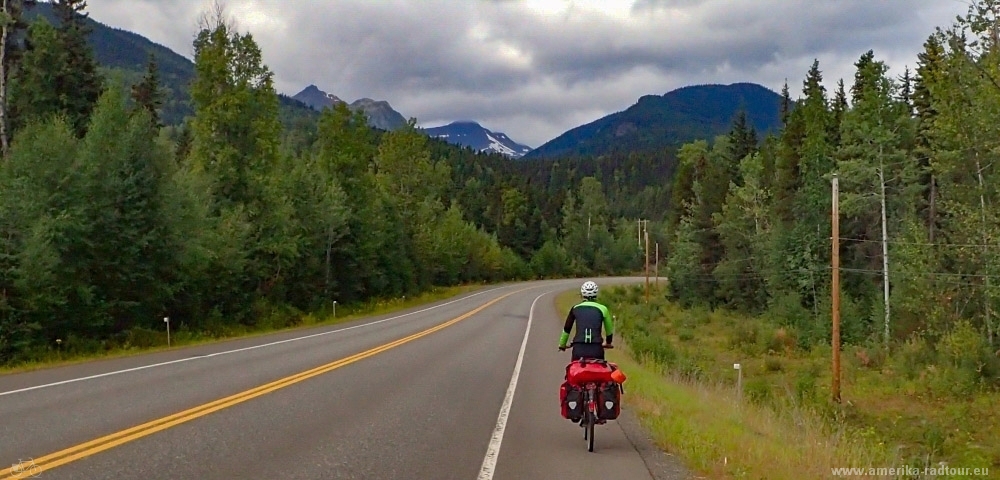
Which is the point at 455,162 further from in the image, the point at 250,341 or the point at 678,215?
the point at 250,341

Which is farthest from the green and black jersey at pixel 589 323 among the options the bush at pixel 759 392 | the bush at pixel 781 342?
the bush at pixel 781 342

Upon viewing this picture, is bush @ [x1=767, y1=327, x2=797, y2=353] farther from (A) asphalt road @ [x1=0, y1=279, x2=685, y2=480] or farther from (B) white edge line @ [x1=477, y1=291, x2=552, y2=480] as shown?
(B) white edge line @ [x1=477, y1=291, x2=552, y2=480]

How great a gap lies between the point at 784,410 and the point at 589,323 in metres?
10.4

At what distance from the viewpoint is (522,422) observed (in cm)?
1132

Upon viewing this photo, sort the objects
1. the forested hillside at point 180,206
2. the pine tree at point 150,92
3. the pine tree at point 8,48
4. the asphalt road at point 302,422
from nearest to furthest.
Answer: the asphalt road at point 302,422
the forested hillside at point 180,206
the pine tree at point 8,48
the pine tree at point 150,92

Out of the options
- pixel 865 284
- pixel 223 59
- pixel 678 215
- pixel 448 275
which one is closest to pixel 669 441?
pixel 223 59

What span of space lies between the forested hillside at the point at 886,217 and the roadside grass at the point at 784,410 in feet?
6.57

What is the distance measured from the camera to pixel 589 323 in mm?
9859

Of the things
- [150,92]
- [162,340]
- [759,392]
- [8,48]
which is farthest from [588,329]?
[150,92]

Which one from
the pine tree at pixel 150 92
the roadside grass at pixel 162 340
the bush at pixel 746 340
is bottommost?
the bush at pixel 746 340

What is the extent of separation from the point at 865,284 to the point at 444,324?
83.0 ft

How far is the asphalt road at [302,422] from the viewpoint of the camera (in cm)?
808

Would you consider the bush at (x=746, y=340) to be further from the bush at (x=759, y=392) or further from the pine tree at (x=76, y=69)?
the pine tree at (x=76, y=69)

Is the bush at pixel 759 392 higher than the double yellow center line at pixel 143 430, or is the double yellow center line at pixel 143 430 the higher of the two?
the double yellow center line at pixel 143 430
